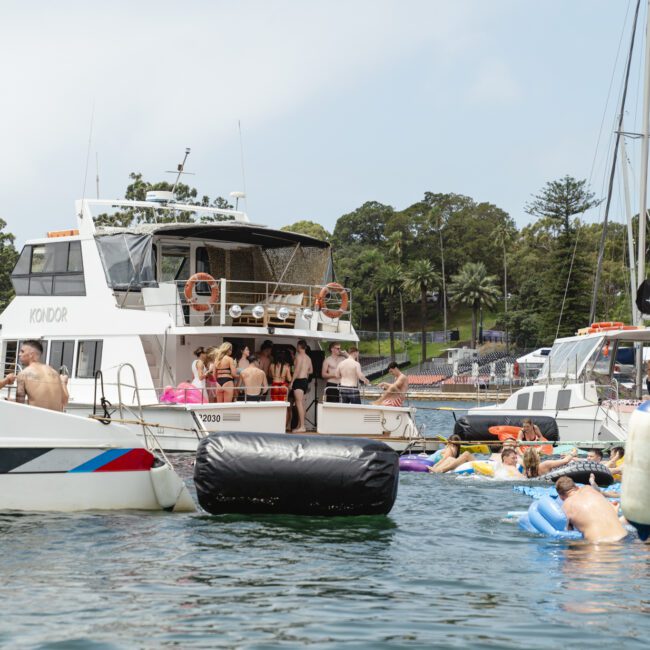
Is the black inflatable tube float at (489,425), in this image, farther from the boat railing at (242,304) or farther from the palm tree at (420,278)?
the palm tree at (420,278)

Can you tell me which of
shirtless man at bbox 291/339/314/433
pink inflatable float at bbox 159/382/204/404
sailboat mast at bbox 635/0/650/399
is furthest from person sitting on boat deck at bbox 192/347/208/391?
sailboat mast at bbox 635/0/650/399

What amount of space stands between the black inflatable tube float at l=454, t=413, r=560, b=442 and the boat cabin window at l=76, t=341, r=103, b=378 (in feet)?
27.0

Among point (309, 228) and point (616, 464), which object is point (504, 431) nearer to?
point (616, 464)

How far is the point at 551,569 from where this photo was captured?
10.8m

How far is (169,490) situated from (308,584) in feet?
13.7

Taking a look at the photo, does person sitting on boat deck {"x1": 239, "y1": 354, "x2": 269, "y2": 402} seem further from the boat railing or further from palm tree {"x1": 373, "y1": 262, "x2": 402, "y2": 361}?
palm tree {"x1": 373, "y1": 262, "x2": 402, "y2": 361}

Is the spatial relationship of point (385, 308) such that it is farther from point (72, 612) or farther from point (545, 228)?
point (72, 612)

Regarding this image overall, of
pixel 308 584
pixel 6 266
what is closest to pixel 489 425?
pixel 308 584

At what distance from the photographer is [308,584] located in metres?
9.70

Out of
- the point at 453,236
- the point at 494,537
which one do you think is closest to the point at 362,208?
the point at 453,236

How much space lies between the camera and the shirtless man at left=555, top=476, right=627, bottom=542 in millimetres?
12227

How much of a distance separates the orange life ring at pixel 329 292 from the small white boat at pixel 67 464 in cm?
969

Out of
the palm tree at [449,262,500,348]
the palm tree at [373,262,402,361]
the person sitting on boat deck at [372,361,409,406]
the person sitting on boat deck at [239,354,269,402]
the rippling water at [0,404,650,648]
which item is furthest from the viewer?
the palm tree at [373,262,402,361]

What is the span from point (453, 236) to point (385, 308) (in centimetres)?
1225
